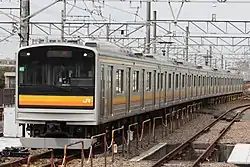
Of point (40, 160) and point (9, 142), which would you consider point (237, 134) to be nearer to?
point (9, 142)

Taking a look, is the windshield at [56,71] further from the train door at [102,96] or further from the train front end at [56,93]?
the train door at [102,96]

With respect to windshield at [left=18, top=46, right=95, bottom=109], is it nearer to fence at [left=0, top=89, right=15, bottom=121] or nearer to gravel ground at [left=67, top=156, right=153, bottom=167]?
gravel ground at [left=67, top=156, right=153, bottom=167]

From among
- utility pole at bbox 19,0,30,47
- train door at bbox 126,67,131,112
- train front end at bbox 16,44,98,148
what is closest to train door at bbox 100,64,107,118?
train front end at bbox 16,44,98,148

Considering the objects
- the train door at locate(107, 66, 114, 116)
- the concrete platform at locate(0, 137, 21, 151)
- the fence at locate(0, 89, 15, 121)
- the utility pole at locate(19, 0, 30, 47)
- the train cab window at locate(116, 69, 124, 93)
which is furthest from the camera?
the fence at locate(0, 89, 15, 121)

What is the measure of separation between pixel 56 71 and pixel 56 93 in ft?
1.94

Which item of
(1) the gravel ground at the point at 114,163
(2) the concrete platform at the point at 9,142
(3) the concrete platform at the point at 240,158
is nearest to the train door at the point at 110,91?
(1) the gravel ground at the point at 114,163

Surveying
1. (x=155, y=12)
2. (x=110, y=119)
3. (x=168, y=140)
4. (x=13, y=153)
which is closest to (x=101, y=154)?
(x=110, y=119)

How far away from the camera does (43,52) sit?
45.5ft

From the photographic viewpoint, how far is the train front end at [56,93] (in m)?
13.5

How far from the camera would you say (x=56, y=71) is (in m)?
13.8

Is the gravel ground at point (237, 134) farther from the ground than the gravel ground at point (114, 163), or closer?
closer

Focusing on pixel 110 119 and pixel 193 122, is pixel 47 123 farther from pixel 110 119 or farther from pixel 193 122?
pixel 193 122

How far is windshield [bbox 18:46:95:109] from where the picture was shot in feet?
44.7

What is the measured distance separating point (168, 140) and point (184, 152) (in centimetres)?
269
